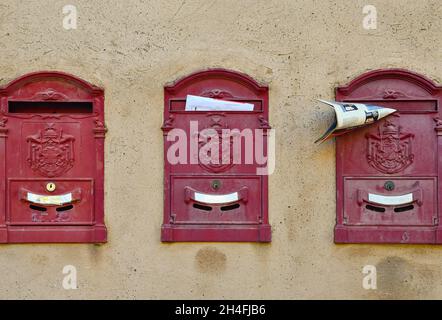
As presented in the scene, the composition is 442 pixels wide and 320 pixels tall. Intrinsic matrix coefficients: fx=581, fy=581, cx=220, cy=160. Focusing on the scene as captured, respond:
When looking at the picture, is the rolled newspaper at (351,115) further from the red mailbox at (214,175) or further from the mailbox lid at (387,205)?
the red mailbox at (214,175)

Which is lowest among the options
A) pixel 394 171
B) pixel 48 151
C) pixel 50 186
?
pixel 50 186

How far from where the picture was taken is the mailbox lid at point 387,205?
4.53 m

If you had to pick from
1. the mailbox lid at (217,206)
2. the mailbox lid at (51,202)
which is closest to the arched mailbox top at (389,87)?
the mailbox lid at (217,206)

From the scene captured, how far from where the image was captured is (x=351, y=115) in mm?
4363

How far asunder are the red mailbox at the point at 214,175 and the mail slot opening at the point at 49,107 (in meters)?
0.66

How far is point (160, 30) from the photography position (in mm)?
4605

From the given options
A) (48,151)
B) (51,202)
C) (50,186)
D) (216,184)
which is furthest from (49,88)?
(216,184)

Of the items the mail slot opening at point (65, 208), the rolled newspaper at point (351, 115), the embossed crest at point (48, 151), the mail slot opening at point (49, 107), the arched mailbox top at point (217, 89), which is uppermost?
the arched mailbox top at point (217, 89)

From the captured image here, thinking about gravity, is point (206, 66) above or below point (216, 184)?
above

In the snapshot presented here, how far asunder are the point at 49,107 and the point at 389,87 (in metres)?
2.69

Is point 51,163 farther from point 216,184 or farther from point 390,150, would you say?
point 390,150

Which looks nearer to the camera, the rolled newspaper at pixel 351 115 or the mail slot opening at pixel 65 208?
the rolled newspaper at pixel 351 115

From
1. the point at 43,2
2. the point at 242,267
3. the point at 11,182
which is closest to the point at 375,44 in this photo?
the point at 242,267

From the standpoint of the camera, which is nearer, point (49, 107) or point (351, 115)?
point (351, 115)
